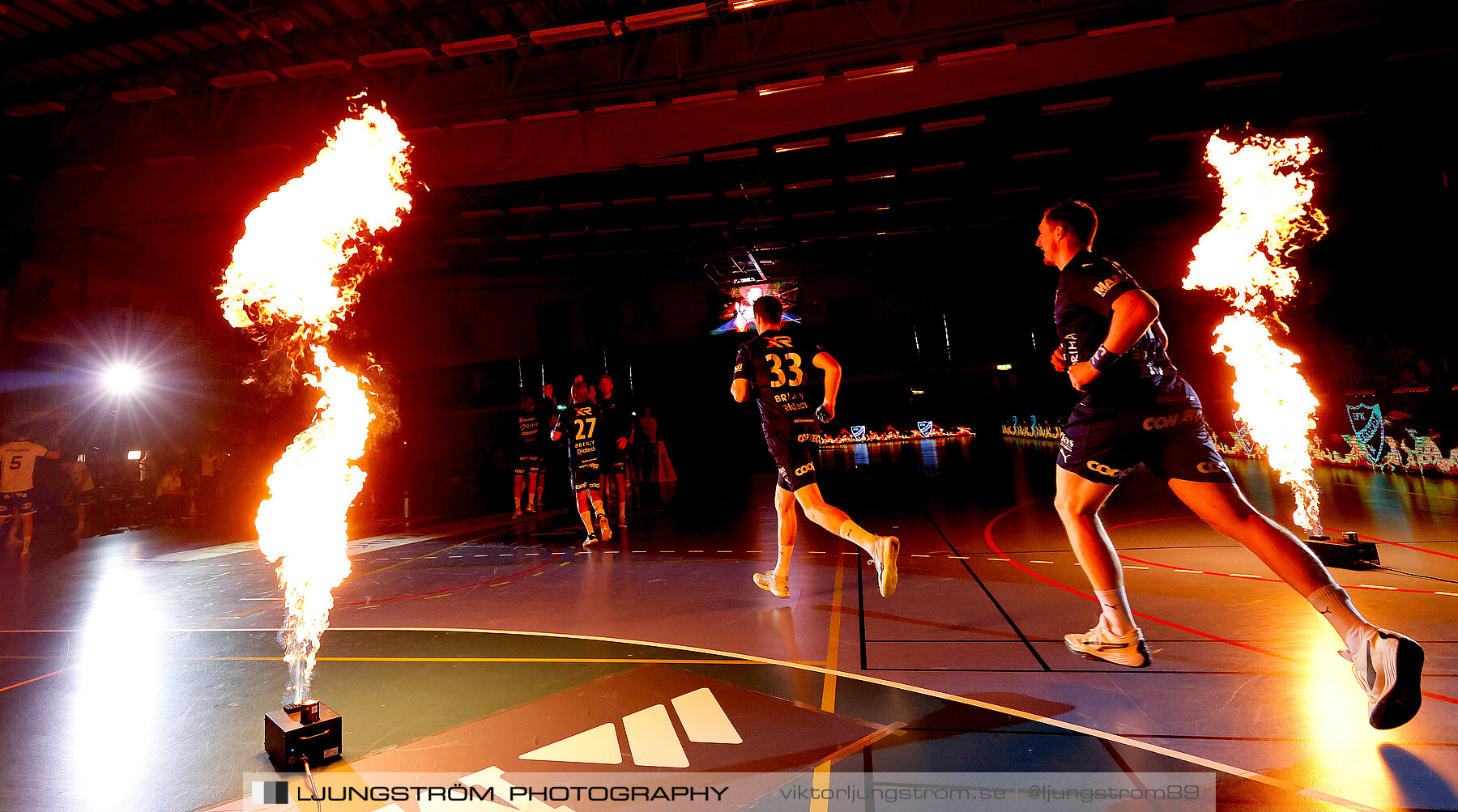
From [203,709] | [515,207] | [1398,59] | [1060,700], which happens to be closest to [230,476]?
[515,207]

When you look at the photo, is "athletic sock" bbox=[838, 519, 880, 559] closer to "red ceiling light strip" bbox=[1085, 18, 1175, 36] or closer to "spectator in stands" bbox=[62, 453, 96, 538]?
"red ceiling light strip" bbox=[1085, 18, 1175, 36]

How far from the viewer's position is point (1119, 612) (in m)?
2.67

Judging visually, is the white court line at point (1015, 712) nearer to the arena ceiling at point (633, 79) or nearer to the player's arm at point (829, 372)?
the player's arm at point (829, 372)

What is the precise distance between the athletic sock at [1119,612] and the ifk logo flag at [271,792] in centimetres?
313

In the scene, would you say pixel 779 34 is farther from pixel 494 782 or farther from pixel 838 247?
pixel 838 247

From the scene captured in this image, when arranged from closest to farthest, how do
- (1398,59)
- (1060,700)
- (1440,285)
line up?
(1060,700) < (1398,59) < (1440,285)

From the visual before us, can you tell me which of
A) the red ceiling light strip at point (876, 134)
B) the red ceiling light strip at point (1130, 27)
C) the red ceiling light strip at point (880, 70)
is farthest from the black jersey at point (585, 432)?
the red ceiling light strip at point (1130, 27)

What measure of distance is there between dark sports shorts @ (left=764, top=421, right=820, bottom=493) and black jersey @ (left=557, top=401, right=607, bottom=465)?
3748 mm

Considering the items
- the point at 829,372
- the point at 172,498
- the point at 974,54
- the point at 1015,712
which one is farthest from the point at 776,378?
the point at 172,498

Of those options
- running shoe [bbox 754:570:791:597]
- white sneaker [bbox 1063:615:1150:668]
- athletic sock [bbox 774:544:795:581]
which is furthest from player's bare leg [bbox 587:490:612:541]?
white sneaker [bbox 1063:615:1150:668]

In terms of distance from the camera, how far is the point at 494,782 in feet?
6.20

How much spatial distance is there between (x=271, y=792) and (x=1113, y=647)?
323cm

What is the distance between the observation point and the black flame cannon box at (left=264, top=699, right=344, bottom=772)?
2.03m

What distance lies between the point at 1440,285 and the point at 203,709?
19.2 metres
